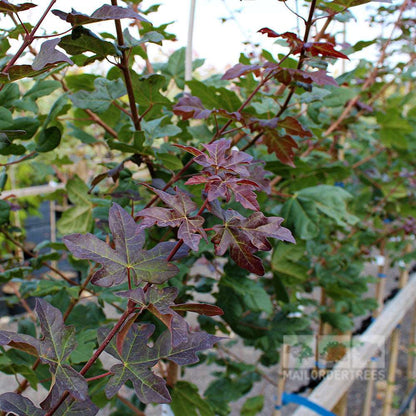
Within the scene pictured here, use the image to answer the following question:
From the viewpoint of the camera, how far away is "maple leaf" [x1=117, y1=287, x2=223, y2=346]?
36 cm

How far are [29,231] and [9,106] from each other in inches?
Answer: 153

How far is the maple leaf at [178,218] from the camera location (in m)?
0.40

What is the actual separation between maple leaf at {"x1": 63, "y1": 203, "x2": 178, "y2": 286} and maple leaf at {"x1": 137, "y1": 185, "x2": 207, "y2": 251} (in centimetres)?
2

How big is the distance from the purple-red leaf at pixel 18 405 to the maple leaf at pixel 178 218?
0.19 metres

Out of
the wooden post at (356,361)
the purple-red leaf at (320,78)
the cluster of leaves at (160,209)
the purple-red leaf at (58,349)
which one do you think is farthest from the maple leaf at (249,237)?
the wooden post at (356,361)

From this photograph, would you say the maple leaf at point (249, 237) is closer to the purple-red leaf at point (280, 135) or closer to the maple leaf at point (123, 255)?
the maple leaf at point (123, 255)

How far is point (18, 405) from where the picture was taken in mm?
372

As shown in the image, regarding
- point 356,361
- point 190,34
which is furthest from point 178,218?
point 356,361

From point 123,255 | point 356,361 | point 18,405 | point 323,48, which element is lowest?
point 356,361

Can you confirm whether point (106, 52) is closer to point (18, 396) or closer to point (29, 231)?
point (18, 396)

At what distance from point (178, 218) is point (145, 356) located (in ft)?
0.47

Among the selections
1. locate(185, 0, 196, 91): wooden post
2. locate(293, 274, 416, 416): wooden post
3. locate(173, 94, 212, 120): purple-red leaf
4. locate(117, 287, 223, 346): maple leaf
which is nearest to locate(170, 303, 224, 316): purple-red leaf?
locate(117, 287, 223, 346): maple leaf

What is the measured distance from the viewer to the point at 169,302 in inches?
15.1

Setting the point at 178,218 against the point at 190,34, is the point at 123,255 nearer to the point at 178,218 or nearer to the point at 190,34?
the point at 178,218
